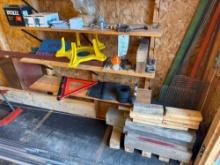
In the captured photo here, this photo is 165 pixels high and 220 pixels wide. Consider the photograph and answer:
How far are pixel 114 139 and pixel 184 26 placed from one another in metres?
1.20

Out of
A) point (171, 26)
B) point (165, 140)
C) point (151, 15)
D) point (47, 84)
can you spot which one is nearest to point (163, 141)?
point (165, 140)

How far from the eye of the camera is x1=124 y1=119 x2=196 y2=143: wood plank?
1409 mm

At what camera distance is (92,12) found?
1.50 meters

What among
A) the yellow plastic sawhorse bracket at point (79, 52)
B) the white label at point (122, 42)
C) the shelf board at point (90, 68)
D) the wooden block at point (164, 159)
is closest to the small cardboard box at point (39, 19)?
the yellow plastic sawhorse bracket at point (79, 52)

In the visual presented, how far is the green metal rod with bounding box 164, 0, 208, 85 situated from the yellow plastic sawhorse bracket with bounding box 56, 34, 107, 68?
2.08ft

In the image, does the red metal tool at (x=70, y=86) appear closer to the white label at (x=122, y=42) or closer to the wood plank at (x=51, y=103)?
the wood plank at (x=51, y=103)

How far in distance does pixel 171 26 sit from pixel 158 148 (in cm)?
104

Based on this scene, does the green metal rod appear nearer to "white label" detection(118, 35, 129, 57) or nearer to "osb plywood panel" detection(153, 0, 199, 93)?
"osb plywood panel" detection(153, 0, 199, 93)

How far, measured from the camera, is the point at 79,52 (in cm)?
168

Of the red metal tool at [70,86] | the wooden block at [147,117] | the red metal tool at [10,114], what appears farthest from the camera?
the red metal tool at [10,114]

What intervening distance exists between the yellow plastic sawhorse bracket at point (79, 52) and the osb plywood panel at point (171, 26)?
1.73 ft

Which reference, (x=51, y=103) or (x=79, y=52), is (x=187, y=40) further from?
(x=51, y=103)

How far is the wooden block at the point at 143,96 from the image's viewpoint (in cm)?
163

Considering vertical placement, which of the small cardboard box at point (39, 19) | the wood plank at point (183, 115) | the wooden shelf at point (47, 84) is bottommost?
the wooden shelf at point (47, 84)
